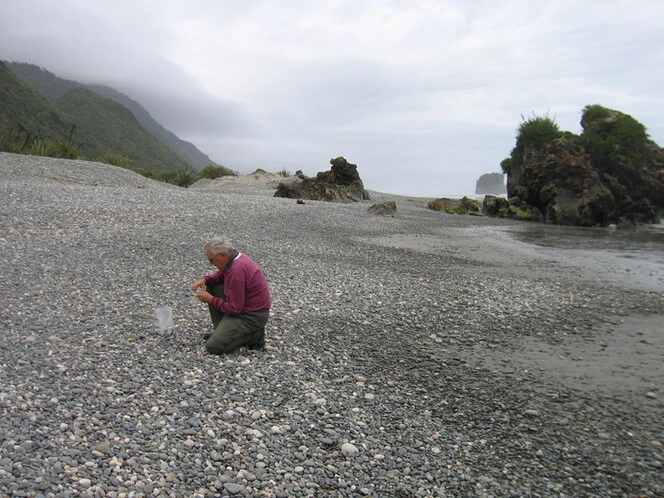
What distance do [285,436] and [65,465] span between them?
1796 millimetres

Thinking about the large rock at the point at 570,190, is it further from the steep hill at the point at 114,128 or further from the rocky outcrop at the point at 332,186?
the steep hill at the point at 114,128

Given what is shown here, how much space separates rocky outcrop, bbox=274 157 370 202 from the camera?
34844 millimetres

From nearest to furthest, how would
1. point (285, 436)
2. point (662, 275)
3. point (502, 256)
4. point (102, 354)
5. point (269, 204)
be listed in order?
1. point (285, 436)
2. point (102, 354)
3. point (662, 275)
4. point (502, 256)
5. point (269, 204)

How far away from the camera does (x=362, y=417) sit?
538cm

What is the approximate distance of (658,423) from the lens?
5.55m

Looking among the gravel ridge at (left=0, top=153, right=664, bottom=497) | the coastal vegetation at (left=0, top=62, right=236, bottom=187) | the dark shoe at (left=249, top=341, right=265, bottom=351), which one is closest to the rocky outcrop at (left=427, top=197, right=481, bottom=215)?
the coastal vegetation at (left=0, top=62, right=236, bottom=187)

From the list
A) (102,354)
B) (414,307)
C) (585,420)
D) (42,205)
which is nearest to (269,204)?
(42,205)

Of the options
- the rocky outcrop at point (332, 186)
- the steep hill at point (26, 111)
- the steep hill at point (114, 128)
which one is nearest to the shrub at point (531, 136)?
the rocky outcrop at point (332, 186)

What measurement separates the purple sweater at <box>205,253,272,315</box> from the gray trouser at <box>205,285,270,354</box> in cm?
8

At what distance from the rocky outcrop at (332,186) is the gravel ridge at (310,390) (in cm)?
2267

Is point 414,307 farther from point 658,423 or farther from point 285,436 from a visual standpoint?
point 285,436

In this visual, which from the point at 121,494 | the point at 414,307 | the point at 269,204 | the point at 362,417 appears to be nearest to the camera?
the point at 121,494

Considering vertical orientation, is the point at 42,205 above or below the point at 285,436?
above

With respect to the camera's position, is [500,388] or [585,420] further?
[500,388]
